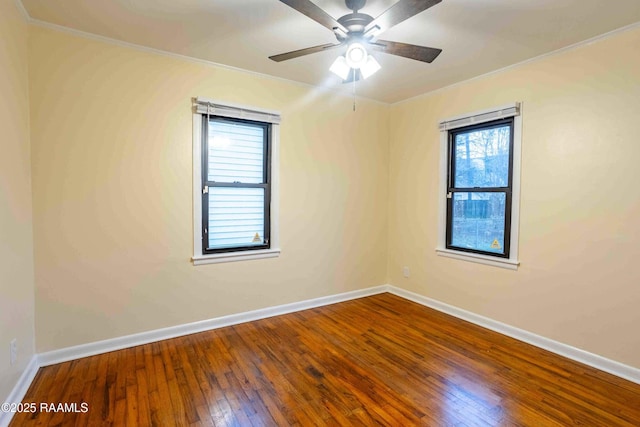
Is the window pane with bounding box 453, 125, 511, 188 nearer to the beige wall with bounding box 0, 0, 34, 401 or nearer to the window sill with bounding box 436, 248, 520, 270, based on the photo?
the window sill with bounding box 436, 248, 520, 270

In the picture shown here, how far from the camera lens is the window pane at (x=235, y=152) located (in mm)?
3143

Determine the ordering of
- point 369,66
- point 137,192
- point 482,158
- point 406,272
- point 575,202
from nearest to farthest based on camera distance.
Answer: point 369,66, point 575,202, point 137,192, point 482,158, point 406,272

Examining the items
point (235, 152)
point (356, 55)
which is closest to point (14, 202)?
point (235, 152)

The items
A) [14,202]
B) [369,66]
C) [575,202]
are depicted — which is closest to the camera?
[14,202]

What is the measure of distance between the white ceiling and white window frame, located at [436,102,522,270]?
0.45m

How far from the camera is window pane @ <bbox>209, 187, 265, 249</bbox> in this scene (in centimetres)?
318

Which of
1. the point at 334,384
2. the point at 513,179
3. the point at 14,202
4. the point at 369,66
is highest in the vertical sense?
the point at 369,66

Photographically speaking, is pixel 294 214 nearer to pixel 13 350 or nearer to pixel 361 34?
pixel 361 34

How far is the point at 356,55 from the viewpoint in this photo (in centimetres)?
205

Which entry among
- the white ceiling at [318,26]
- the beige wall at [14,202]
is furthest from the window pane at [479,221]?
the beige wall at [14,202]

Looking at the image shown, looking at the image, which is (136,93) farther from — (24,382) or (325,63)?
(24,382)

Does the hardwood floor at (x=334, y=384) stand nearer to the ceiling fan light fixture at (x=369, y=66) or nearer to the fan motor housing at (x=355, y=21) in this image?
the ceiling fan light fixture at (x=369, y=66)

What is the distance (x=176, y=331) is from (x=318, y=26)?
287 centimetres

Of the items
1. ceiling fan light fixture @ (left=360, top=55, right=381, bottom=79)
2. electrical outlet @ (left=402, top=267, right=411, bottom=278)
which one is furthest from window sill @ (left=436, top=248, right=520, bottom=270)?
ceiling fan light fixture @ (left=360, top=55, right=381, bottom=79)
